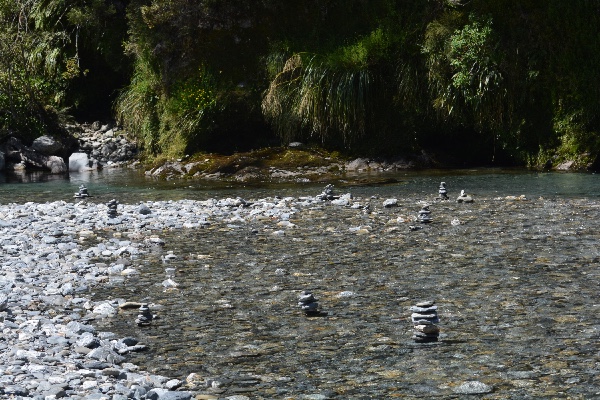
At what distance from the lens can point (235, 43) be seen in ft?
62.3

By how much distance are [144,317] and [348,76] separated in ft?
38.6

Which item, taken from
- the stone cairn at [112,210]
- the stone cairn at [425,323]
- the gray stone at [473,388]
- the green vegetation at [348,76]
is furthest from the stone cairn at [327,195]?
the gray stone at [473,388]

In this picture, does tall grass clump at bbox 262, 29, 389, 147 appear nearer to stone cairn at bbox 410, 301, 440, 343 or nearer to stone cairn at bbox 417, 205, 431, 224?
stone cairn at bbox 417, 205, 431, 224

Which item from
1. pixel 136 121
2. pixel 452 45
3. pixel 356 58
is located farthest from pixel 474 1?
pixel 136 121

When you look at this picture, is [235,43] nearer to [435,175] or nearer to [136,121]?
[136,121]

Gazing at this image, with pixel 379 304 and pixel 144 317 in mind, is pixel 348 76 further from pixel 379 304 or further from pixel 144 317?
pixel 144 317

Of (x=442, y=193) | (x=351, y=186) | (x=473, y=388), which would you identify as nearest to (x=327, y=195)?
(x=442, y=193)

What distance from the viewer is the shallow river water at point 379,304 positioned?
4.37m

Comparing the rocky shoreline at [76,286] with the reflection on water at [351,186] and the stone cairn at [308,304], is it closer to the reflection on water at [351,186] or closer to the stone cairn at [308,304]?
the stone cairn at [308,304]

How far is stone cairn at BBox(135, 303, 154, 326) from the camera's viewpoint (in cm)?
549

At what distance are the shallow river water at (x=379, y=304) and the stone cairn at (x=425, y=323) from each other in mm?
83

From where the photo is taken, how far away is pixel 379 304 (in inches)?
229

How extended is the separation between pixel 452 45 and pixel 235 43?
18.2ft

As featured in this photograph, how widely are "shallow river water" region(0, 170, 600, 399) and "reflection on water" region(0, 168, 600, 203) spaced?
2118 mm
